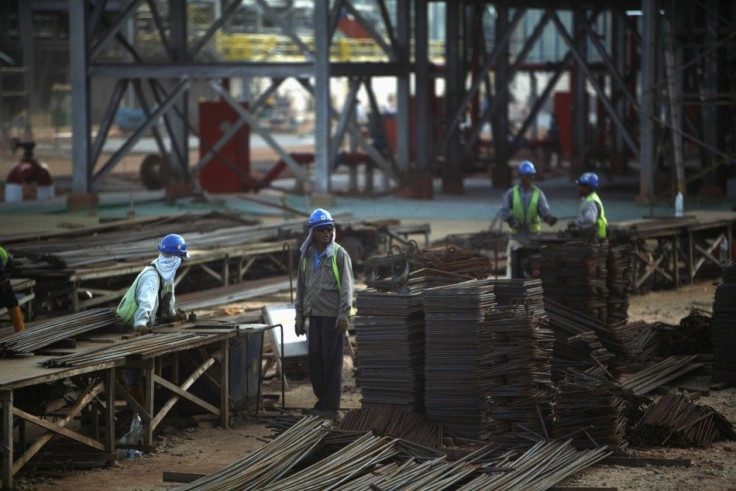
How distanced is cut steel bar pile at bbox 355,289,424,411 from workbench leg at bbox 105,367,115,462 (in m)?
2.27

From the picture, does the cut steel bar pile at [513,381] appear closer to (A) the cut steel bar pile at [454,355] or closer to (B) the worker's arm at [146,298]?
(A) the cut steel bar pile at [454,355]

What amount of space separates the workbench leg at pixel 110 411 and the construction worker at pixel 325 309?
7.60ft

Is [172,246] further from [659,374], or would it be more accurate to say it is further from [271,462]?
[659,374]

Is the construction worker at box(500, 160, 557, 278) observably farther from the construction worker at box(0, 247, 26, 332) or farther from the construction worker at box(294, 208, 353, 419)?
the construction worker at box(0, 247, 26, 332)

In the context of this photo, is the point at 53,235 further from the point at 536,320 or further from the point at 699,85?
the point at 699,85

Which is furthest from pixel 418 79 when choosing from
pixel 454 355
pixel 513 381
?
pixel 513 381

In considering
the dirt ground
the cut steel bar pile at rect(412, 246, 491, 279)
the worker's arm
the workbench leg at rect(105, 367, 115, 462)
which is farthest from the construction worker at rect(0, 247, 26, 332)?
the cut steel bar pile at rect(412, 246, 491, 279)

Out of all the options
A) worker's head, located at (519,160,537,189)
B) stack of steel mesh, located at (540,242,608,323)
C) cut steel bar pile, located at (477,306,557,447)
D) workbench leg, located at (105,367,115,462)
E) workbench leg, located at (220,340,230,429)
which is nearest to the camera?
workbench leg, located at (105,367,115,462)

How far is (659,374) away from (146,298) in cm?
554

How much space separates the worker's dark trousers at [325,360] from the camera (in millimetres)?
12680

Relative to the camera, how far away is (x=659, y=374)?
46.7 feet

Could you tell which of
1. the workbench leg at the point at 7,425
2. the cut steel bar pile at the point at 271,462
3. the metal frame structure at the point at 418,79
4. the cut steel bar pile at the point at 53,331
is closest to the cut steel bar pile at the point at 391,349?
the cut steel bar pile at the point at 271,462

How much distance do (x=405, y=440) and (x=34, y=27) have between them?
43.9 m

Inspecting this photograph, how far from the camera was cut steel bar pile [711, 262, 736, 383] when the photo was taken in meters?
14.0
